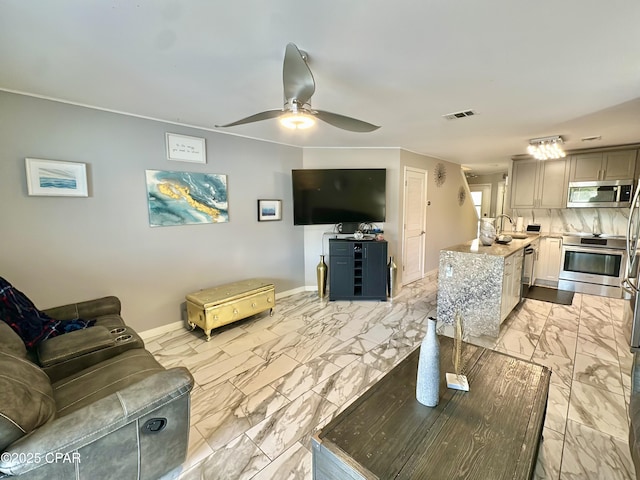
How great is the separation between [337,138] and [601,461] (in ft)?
12.3

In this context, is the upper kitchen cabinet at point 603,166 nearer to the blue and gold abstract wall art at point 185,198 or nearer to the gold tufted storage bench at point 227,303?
the gold tufted storage bench at point 227,303

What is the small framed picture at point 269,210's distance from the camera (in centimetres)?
397

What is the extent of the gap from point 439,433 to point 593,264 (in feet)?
16.0

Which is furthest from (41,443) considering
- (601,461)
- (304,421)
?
(601,461)

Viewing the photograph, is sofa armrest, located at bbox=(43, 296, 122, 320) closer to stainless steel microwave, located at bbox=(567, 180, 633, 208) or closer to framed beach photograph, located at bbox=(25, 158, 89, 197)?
framed beach photograph, located at bbox=(25, 158, 89, 197)

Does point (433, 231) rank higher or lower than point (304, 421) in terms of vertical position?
higher

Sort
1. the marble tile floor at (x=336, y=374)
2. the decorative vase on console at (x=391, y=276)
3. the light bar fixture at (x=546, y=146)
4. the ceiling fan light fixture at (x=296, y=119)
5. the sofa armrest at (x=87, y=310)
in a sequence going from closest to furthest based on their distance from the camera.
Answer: the marble tile floor at (x=336, y=374), the ceiling fan light fixture at (x=296, y=119), the sofa armrest at (x=87, y=310), the light bar fixture at (x=546, y=146), the decorative vase on console at (x=391, y=276)

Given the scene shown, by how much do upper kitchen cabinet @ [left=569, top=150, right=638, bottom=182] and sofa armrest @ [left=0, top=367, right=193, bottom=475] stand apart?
19.7ft

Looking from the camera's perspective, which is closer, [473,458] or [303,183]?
[473,458]

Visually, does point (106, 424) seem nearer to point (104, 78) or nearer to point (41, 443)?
point (41, 443)

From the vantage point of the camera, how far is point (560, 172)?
15.6ft

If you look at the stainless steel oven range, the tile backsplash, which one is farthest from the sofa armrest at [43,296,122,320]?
the tile backsplash

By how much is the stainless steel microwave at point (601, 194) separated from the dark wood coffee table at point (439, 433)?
14.3 ft

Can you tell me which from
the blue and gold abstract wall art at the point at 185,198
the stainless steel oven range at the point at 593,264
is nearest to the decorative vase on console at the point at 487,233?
the stainless steel oven range at the point at 593,264
